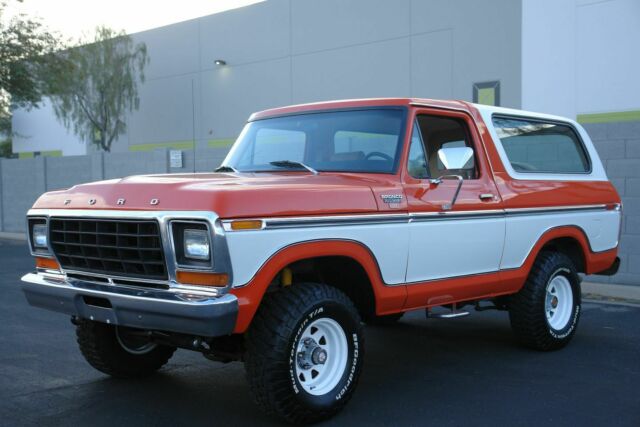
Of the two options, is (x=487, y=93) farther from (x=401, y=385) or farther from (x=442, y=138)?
(x=401, y=385)

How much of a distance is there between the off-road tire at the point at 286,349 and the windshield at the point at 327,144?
1.11 m

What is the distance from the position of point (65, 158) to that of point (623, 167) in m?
15.5

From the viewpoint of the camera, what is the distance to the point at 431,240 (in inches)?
200

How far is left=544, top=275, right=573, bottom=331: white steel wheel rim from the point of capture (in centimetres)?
643

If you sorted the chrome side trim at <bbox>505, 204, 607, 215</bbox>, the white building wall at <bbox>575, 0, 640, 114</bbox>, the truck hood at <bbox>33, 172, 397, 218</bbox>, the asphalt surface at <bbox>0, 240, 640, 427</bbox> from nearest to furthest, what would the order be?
the truck hood at <bbox>33, 172, 397, 218</bbox> < the asphalt surface at <bbox>0, 240, 640, 427</bbox> < the chrome side trim at <bbox>505, 204, 607, 215</bbox> < the white building wall at <bbox>575, 0, 640, 114</bbox>

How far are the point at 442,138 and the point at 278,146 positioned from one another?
4.36 ft

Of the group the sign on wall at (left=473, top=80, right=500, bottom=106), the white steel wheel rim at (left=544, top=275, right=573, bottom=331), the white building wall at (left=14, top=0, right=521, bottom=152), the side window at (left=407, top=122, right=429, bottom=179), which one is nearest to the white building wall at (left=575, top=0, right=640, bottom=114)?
the white building wall at (left=14, top=0, right=521, bottom=152)

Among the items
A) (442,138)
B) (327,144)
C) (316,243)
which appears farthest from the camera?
(442,138)

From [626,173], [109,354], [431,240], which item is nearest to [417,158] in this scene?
[431,240]

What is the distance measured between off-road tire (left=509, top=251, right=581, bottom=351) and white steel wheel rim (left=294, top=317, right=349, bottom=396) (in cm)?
222

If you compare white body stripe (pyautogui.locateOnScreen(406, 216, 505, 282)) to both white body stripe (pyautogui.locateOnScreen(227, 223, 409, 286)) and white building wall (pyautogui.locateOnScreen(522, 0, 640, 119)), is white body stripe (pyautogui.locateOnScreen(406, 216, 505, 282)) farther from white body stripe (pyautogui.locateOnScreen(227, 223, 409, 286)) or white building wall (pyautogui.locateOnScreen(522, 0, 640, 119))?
white building wall (pyautogui.locateOnScreen(522, 0, 640, 119))

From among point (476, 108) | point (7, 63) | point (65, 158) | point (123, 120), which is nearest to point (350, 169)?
point (476, 108)

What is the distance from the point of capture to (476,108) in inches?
231

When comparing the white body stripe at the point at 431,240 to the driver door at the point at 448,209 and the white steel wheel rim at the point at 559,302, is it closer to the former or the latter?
the driver door at the point at 448,209
